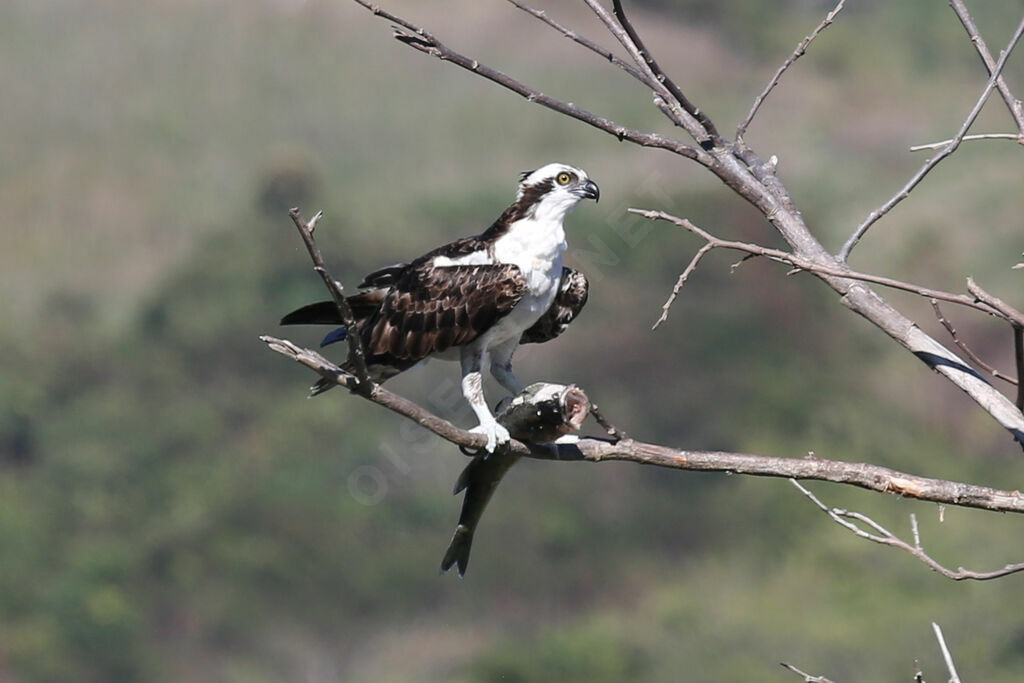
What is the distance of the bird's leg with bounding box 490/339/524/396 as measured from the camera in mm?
5305

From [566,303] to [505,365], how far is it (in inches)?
12.9

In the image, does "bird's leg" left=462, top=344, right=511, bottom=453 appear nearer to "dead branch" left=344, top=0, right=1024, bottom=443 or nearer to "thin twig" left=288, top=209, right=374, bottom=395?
"thin twig" left=288, top=209, right=374, bottom=395

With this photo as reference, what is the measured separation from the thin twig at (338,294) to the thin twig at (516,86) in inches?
22.2

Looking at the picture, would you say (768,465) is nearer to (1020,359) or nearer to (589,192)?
(1020,359)

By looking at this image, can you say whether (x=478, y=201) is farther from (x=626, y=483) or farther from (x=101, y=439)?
(x=101, y=439)

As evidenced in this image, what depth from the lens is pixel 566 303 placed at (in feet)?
17.5

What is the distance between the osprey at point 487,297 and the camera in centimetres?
502

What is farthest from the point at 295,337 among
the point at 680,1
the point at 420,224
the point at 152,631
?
the point at 680,1

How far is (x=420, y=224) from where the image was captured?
13008 millimetres

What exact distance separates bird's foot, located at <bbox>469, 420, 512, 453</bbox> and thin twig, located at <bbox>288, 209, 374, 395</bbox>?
91cm

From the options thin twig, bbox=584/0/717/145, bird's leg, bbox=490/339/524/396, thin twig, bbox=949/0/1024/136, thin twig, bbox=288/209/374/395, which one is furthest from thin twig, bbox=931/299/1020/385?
bird's leg, bbox=490/339/524/396

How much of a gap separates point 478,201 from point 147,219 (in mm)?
3639

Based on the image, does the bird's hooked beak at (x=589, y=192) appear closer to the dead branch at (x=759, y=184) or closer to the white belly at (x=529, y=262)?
the white belly at (x=529, y=262)

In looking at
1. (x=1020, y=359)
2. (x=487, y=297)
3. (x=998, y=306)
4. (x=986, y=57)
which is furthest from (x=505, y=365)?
(x=998, y=306)
